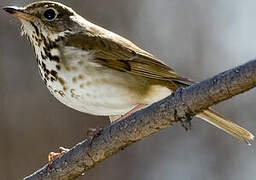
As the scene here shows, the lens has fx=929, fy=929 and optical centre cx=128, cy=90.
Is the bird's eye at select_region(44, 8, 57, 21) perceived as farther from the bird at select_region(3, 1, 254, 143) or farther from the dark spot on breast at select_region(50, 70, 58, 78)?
the dark spot on breast at select_region(50, 70, 58, 78)

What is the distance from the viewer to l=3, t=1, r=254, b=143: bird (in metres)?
5.02

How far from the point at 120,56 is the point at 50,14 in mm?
468

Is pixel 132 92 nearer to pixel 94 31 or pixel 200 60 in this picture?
pixel 94 31

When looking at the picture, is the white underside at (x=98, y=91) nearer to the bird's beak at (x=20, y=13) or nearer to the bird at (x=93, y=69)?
the bird at (x=93, y=69)

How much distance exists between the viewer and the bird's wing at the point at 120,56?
17.1ft

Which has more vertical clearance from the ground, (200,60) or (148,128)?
(200,60)

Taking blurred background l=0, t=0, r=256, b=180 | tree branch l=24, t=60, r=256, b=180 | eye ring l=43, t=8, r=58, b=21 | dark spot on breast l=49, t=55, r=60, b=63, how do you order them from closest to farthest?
tree branch l=24, t=60, r=256, b=180 → dark spot on breast l=49, t=55, r=60, b=63 → eye ring l=43, t=8, r=58, b=21 → blurred background l=0, t=0, r=256, b=180

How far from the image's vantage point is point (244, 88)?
146 inches

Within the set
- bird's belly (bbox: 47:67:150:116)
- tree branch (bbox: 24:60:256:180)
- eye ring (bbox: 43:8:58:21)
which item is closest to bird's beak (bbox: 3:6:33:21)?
eye ring (bbox: 43:8:58:21)

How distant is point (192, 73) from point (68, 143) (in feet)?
6.60

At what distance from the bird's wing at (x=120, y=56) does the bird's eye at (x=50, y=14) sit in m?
0.16

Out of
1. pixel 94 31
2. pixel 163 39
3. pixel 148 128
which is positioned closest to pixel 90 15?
pixel 163 39

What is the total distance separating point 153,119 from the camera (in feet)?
13.3

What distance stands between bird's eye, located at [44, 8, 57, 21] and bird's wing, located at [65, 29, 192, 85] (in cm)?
16
